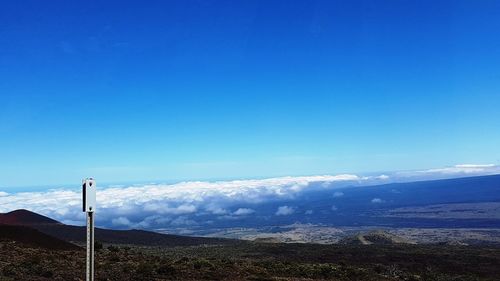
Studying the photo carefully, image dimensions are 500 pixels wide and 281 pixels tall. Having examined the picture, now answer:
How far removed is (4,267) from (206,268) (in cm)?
965

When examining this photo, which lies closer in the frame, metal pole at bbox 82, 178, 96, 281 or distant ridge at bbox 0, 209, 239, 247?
metal pole at bbox 82, 178, 96, 281

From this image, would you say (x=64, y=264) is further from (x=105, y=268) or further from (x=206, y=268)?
(x=206, y=268)

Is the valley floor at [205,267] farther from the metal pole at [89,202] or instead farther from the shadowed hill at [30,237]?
the metal pole at [89,202]

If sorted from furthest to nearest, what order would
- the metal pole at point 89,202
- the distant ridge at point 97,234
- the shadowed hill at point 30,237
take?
the distant ridge at point 97,234
the shadowed hill at point 30,237
the metal pole at point 89,202

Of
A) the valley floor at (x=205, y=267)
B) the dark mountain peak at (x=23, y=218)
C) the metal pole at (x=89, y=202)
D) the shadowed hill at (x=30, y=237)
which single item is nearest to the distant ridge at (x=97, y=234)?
the dark mountain peak at (x=23, y=218)

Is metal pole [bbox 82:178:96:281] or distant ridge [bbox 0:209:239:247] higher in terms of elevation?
metal pole [bbox 82:178:96:281]

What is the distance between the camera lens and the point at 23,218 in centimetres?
7562

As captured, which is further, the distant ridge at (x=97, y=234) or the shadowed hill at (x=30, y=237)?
the distant ridge at (x=97, y=234)

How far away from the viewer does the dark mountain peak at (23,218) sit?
72.1 meters

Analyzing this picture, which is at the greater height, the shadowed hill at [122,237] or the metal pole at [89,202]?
the metal pole at [89,202]

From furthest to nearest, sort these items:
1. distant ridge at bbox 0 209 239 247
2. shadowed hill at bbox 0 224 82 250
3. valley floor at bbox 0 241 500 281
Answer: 1. distant ridge at bbox 0 209 239 247
2. shadowed hill at bbox 0 224 82 250
3. valley floor at bbox 0 241 500 281

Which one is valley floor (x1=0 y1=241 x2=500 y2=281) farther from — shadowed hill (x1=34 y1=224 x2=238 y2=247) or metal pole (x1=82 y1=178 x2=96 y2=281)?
shadowed hill (x1=34 y1=224 x2=238 y2=247)

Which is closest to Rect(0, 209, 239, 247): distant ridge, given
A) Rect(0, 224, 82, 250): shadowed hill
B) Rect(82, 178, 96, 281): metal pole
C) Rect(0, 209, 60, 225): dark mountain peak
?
Rect(0, 209, 60, 225): dark mountain peak

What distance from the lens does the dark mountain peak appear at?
236 feet
